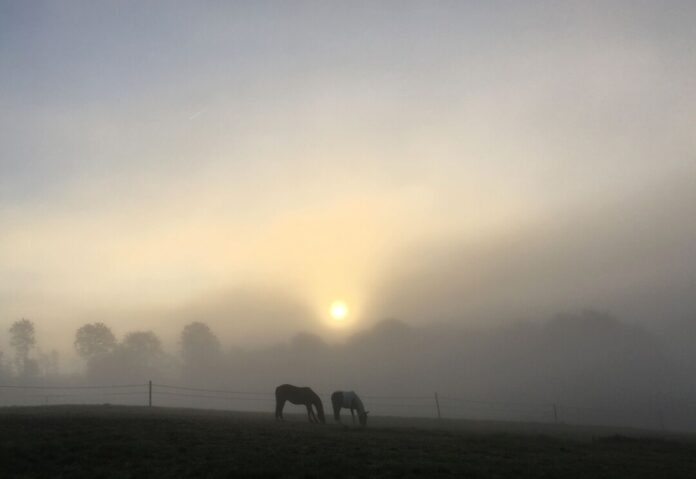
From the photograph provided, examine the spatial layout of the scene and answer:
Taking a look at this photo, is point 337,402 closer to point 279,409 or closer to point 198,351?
point 279,409

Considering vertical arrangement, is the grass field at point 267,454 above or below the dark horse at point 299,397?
below

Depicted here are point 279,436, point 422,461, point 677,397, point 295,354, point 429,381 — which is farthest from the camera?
point 295,354

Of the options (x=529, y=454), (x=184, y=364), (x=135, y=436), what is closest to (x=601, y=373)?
(x=184, y=364)

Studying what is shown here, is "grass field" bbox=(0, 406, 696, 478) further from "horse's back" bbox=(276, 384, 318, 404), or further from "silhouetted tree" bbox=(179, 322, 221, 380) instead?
"silhouetted tree" bbox=(179, 322, 221, 380)

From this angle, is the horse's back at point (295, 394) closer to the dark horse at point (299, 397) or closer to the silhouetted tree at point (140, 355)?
the dark horse at point (299, 397)

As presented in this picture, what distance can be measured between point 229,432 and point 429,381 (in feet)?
362

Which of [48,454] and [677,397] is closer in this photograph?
[48,454]

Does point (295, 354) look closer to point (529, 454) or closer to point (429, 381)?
point (429, 381)

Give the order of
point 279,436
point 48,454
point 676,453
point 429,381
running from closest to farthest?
1. point 48,454
2. point 279,436
3. point 676,453
4. point 429,381

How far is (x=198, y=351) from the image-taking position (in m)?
128

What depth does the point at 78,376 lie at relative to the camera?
135 metres

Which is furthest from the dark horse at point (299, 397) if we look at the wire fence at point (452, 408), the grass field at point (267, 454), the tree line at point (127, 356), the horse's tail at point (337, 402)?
the tree line at point (127, 356)

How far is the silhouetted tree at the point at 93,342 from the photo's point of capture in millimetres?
116688

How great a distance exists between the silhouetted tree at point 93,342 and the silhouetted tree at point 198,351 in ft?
56.5
